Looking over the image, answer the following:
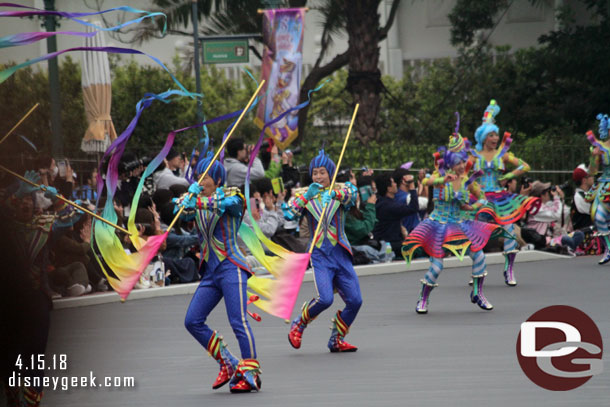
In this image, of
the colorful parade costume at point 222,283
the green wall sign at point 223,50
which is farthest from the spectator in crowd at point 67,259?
the green wall sign at point 223,50

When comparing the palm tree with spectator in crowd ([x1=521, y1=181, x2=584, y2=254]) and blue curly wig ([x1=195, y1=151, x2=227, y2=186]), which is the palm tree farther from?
blue curly wig ([x1=195, y1=151, x2=227, y2=186])

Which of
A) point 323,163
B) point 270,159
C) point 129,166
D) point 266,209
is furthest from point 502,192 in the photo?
point 323,163

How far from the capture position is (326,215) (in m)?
10.2

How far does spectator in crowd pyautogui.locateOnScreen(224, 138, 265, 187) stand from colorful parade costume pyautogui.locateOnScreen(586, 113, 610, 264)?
4673mm

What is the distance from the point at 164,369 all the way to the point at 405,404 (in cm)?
254

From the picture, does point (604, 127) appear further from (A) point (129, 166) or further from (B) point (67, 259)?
(B) point (67, 259)

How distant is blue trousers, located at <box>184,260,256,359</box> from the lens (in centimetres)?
848

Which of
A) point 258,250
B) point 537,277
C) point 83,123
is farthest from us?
point 83,123

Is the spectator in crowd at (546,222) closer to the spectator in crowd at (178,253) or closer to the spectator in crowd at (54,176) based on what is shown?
the spectator in crowd at (178,253)

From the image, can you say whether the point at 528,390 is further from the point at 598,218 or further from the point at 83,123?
the point at 83,123

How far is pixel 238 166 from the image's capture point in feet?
51.3

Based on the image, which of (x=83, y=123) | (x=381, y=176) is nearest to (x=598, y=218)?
(x=381, y=176)

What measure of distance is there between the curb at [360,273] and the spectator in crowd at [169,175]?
1.41 metres

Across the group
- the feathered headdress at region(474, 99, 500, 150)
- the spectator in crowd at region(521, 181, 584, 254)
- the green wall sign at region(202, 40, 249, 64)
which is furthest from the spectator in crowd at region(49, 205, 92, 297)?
the spectator in crowd at region(521, 181, 584, 254)
